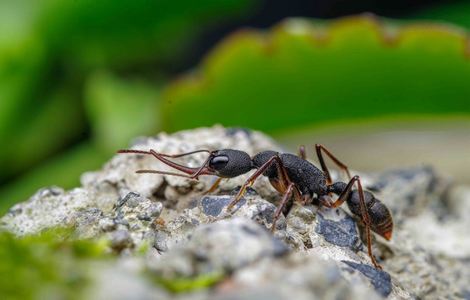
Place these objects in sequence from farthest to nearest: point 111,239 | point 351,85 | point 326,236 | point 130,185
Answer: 1. point 351,85
2. point 130,185
3. point 326,236
4. point 111,239

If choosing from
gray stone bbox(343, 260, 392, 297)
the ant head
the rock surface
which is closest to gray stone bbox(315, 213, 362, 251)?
the rock surface

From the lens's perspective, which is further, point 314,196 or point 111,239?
point 314,196

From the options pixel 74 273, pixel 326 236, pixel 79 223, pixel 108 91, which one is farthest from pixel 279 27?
pixel 74 273

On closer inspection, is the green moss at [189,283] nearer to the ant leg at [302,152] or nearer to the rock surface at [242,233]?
the rock surface at [242,233]

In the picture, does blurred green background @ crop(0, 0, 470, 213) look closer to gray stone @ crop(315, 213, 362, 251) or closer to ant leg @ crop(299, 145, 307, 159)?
ant leg @ crop(299, 145, 307, 159)

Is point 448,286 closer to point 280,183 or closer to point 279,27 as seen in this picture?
point 280,183
